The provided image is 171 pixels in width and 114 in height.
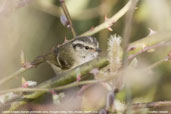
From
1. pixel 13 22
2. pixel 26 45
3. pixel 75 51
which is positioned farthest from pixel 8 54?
pixel 75 51

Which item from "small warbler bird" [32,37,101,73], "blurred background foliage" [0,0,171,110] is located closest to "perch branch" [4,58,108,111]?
"blurred background foliage" [0,0,171,110]

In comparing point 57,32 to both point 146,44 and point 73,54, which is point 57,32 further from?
point 146,44

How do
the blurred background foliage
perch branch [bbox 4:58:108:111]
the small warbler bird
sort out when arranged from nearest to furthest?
perch branch [bbox 4:58:108:111] < the blurred background foliage < the small warbler bird

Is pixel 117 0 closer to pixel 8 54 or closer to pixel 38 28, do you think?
pixel 38 28

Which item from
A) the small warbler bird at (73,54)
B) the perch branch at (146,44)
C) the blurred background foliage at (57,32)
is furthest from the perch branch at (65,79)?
the small warbler bird at (73,54)

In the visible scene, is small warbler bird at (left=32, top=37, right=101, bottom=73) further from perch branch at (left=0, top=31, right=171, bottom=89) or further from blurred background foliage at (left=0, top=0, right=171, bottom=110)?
perch branch at (left=0, top=31, right=171, bottom=89)

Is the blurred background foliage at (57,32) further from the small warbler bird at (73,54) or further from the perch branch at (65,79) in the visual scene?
the perch branch at (65,79)

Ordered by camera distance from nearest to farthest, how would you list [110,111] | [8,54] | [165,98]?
[110,111] < [8,54] < [165,98]

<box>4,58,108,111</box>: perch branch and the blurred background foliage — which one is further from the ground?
the blurred background foliage

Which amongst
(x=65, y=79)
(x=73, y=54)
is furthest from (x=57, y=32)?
(x=65, y=79)
